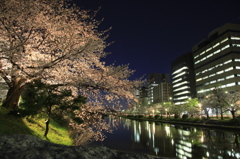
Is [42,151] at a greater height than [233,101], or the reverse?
[233,101]

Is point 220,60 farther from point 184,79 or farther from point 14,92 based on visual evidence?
point 14,92

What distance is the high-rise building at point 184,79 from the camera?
12312cm

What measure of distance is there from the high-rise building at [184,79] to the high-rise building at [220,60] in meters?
19.1

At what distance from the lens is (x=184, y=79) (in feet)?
413

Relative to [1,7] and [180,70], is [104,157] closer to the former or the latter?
[1,7]

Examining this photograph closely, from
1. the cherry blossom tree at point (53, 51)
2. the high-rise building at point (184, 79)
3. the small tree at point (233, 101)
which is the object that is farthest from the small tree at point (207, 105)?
the high-rise building at point (184, 79)

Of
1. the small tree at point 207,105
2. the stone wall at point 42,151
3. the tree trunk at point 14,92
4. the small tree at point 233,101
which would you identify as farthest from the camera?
the small tree at point 207,105

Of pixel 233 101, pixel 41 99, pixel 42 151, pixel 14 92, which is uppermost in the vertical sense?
pixel 14 92

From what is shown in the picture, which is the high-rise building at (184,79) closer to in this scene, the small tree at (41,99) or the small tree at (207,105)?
the small tree at (207,105)

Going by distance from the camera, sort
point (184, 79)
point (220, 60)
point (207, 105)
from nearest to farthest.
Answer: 1. point (207, 105)
2. point (220, 60)
3. point (184, 79)

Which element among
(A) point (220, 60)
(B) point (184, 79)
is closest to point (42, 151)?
(A) point (220, 60)

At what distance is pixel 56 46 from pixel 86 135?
40.1ft

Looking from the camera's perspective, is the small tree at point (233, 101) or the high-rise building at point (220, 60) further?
the high-rise building at point (220, 60)

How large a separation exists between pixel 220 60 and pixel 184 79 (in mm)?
41328
